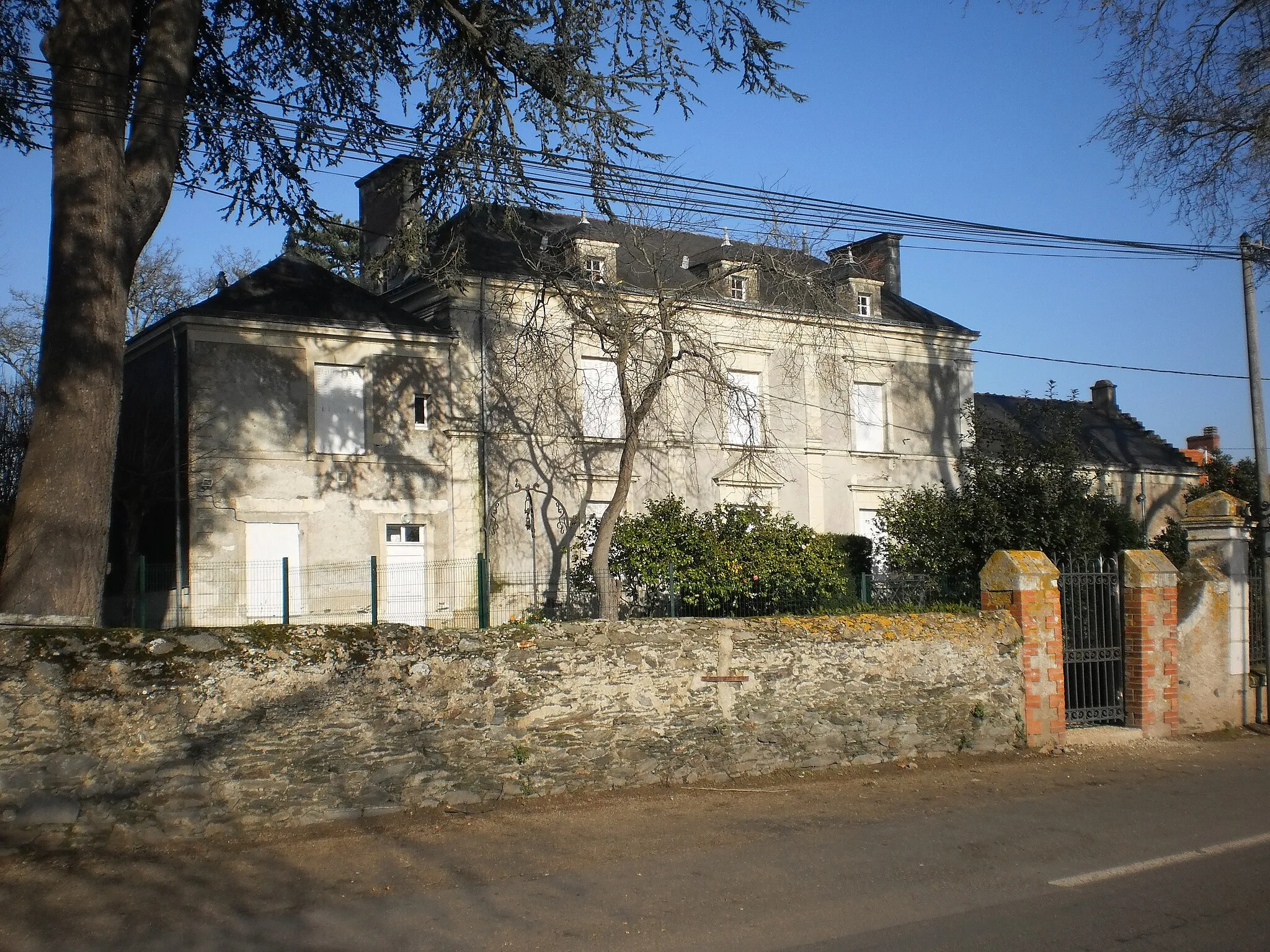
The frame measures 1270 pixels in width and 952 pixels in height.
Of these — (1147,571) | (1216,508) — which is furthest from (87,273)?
(1216,508)

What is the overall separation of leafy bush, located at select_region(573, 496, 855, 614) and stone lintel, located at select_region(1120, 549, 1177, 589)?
5087 mm

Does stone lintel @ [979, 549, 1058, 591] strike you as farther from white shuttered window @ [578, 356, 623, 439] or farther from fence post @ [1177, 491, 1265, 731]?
white shuttered window @ [578, 356, 623, 439]

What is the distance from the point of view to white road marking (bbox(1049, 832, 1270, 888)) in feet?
23.6

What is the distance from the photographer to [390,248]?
13.8 metres

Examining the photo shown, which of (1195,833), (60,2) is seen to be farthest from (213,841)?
(60,2)

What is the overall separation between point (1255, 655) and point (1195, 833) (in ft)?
27.5

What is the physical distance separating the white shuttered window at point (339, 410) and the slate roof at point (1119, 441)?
1856 centimetres

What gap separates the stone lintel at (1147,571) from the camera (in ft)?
43.4

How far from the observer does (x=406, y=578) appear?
77.2ft

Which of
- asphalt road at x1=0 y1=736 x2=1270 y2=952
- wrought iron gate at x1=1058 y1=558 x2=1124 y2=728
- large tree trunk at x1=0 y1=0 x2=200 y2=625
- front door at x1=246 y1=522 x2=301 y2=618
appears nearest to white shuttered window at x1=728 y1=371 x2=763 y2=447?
front door at x1=246 y1=522 x2=301 y2=618

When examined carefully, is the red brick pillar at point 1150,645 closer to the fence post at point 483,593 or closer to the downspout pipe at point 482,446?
the fence post at point 483,593

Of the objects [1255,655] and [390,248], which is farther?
[1255,655]

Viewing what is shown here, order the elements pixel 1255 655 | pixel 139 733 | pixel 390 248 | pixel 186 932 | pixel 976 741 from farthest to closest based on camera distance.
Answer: pixel 1255 655 → pixel 390 248 → pixel 976 741 → pixel 139 733 → pixel 186 932

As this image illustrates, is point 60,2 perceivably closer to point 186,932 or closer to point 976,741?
point 186,932
